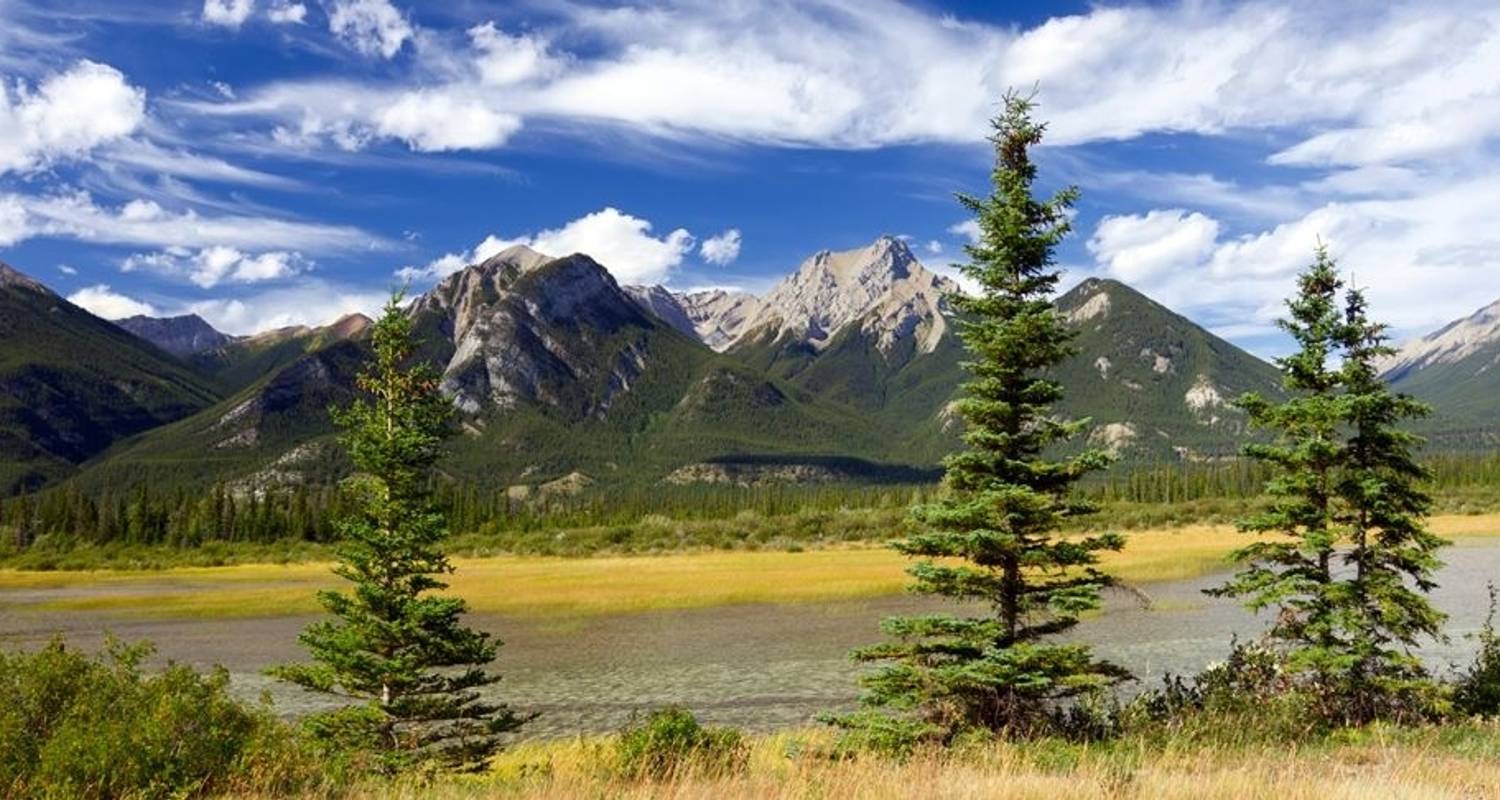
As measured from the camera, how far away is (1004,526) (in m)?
17.8

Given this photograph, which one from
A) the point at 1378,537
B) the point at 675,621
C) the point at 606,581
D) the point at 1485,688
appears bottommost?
the point at 606,581

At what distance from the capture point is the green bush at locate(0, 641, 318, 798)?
1150 centimetres

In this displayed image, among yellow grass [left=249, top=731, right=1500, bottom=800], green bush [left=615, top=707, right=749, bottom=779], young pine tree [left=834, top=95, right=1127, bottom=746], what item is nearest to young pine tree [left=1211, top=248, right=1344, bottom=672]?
young pine tree [left=834, top=95, right=1127, bottom=746]

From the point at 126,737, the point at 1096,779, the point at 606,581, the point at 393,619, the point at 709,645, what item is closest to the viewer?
the point at 1096,779

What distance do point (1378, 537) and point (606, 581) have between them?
60.7m

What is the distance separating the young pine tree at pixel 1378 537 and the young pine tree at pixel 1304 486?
0.36 m

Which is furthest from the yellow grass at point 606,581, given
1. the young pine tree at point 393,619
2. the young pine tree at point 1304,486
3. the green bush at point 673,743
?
the young pine tree at point 1304,486

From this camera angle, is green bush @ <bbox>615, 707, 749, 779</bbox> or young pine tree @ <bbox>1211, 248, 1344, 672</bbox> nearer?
green bush @ <bbox>615, 707, 749, 779</bbox>

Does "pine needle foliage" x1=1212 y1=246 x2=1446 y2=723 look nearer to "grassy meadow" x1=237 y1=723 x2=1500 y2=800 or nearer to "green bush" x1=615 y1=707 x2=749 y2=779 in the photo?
"grassy meadow" x1=237 y1=723 x2=1500 y2=800

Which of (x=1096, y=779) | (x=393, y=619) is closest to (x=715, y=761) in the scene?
(x=1096, y=779)

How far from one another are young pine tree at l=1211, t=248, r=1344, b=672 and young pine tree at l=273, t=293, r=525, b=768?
53.3 ft

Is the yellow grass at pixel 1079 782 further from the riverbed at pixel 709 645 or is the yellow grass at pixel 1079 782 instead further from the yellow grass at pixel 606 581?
the yellow grass at pixel 606 581

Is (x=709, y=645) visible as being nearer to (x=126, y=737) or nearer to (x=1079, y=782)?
(x=126, y=737)

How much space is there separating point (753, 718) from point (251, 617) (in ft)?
153
